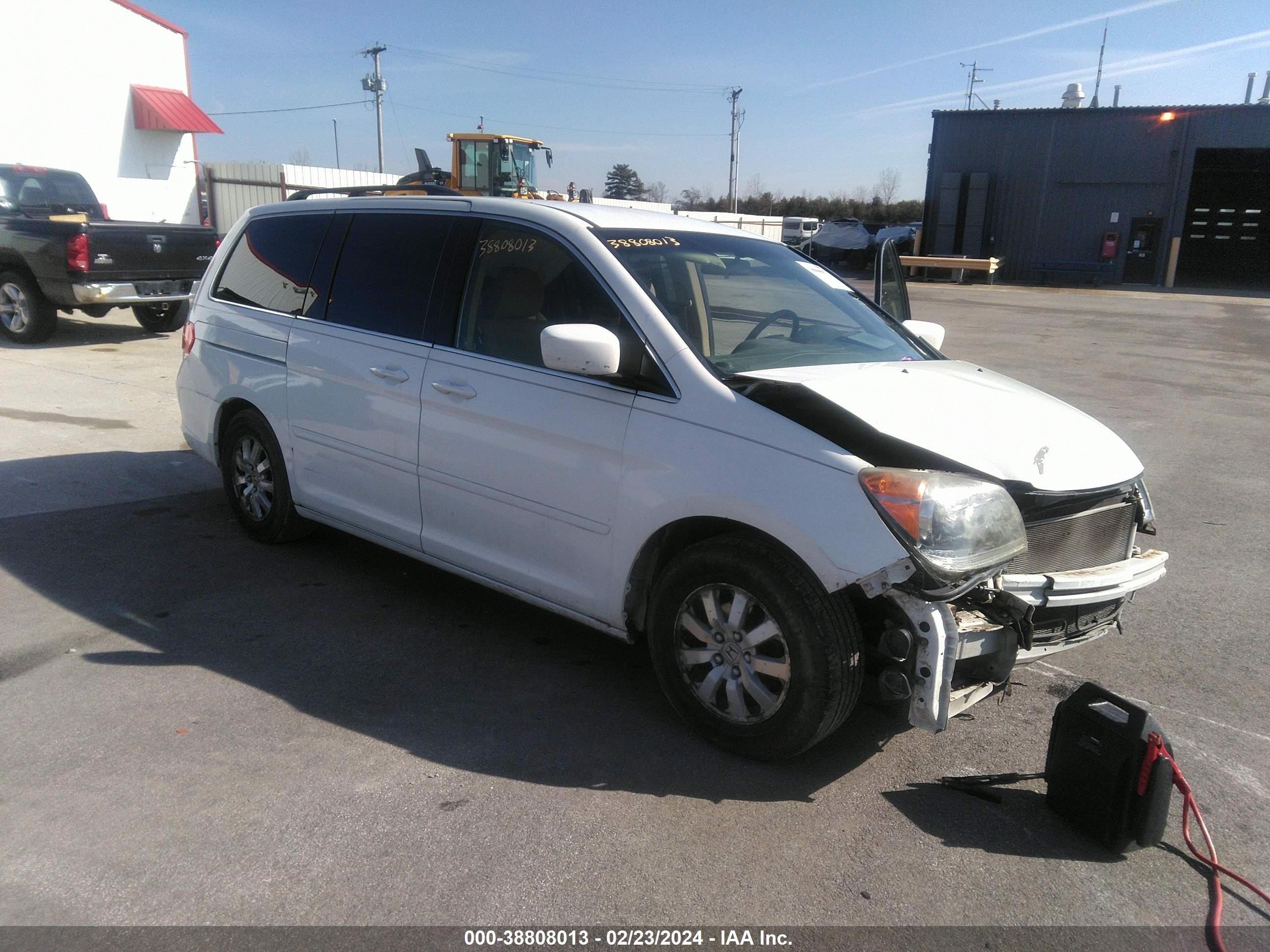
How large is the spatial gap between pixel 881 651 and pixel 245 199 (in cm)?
3105

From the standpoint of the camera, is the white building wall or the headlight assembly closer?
the headlight assembly

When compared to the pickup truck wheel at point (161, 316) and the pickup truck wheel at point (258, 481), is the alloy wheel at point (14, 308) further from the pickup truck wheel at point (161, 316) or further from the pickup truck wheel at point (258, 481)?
the pickup truck wheel at point (258, 481)

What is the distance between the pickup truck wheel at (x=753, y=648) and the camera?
3174 mm

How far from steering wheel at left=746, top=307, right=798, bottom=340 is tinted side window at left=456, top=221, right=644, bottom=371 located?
72 cm

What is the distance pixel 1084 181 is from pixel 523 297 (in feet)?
122

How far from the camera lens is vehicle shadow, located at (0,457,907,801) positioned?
3477mm

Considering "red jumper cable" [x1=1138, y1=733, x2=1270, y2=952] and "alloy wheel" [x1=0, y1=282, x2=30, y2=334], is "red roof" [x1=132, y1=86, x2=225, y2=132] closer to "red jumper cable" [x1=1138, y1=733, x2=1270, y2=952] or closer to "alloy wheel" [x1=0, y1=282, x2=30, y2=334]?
"alloy wheel" [x1=0, y1=282, x2=30, y2=334]

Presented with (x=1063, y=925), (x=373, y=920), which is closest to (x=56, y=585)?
(x=373, y=920)

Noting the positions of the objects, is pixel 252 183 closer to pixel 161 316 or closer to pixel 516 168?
pixel 516 168

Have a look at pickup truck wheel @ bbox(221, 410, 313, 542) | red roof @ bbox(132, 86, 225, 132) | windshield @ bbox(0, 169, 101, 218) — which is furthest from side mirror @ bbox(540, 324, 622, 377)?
red roof @ bbox(132, 86, 225, 132)

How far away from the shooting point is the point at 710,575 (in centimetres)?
339

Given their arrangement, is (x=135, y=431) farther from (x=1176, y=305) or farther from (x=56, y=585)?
(x=1176, y=305)

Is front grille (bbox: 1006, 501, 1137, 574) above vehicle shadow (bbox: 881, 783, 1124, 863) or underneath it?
above

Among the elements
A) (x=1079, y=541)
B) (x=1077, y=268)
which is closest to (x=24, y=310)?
(x=1079, y=541)
